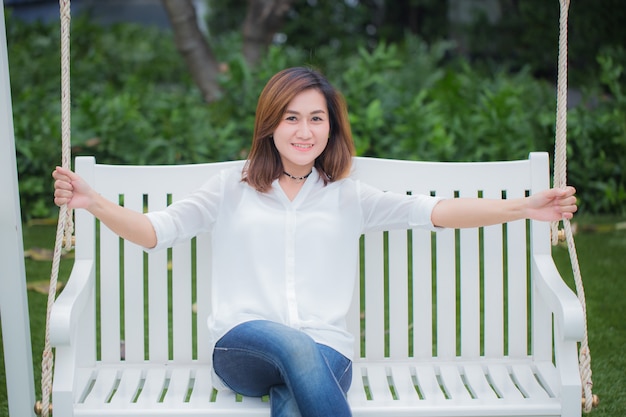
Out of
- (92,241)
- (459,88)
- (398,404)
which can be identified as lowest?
(398,404)

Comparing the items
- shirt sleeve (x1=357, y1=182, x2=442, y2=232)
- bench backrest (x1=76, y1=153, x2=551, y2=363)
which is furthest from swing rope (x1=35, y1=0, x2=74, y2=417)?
shirt sleeve (x1=357, y1=182, x2=442, y2=232)

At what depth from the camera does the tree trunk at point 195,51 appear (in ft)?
24.9

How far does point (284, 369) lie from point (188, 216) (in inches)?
25.8

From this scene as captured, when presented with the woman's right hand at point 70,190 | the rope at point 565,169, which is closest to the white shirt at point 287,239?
the woman's right hand at point 70,190

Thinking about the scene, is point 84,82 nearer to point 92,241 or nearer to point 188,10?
point 188,10

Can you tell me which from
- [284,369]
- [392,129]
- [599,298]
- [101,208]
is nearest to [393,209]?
[284,369]

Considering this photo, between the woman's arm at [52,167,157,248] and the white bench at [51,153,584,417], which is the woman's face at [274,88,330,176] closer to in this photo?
the white bench at [51,153,584,417]

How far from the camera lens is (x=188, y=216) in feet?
10.3

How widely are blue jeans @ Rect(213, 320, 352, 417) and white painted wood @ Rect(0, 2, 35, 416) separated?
2.01 ft

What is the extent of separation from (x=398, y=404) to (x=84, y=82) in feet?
23.3

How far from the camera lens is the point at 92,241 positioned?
332 centimetres

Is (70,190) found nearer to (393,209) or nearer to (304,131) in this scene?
(304,131)

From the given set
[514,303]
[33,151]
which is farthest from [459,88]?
[514,303]

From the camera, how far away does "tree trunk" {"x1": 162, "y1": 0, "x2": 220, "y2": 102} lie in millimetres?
7590
